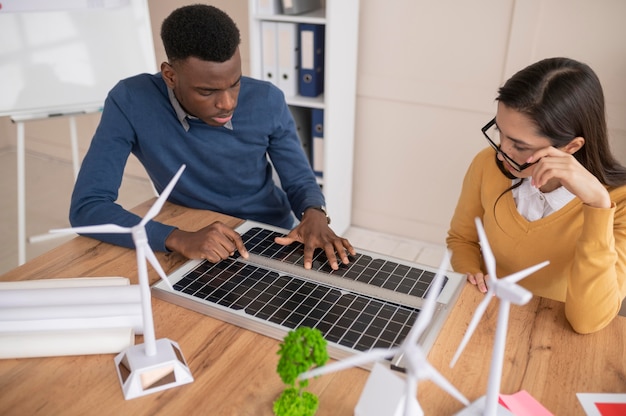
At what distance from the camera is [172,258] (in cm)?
152

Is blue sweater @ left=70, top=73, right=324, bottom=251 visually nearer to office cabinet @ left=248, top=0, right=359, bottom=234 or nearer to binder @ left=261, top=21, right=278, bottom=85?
office cabinet @ left=248, top=0, right=359, bottom=234

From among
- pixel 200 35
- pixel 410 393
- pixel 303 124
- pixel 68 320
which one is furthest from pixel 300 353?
pixel 303 124

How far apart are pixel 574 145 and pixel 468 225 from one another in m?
0.40

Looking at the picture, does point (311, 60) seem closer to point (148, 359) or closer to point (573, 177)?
point (573, 177)

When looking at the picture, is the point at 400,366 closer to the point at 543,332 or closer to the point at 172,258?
the point at 543,332

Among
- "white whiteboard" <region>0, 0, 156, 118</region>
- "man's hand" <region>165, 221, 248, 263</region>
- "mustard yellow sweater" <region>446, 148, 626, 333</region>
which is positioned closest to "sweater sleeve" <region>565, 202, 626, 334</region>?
"mustard yellow sweater" <region>446, 148, 626, 333</region>

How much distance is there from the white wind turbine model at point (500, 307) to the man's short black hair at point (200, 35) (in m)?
0.97

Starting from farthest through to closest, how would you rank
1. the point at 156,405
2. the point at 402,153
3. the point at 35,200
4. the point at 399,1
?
1. the point at 35,200
2. the point at 402,153
3. the point at 399,1
4. the point at 156,405

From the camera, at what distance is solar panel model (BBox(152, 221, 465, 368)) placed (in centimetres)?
120

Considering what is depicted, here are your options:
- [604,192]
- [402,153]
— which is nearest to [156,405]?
[604,192]

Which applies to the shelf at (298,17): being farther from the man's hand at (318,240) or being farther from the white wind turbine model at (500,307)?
the white wind turbine model at (500,307)

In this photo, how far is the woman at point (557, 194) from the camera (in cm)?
131

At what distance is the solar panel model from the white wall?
1.75 metres

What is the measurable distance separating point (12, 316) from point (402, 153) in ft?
8.07
